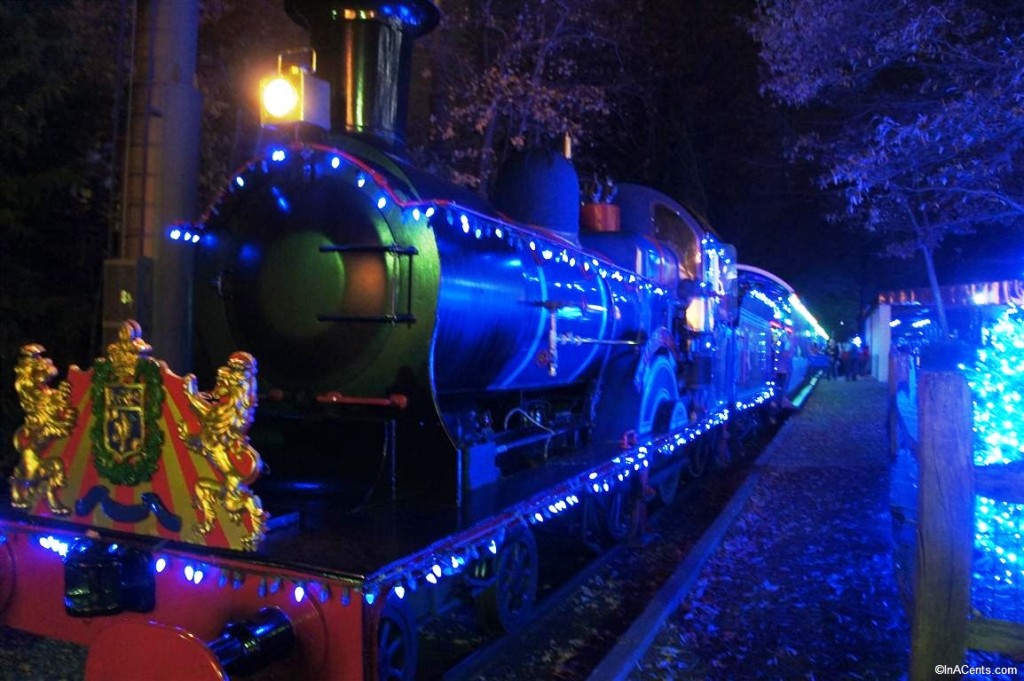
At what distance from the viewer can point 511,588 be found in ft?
15.5

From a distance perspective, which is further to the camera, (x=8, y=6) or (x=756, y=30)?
(x=756, y=30)

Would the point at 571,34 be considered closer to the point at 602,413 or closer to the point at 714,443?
the point at 714,443

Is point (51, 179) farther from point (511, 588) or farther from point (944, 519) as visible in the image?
point (944, 519)

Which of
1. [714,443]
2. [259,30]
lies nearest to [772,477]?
[714,443]

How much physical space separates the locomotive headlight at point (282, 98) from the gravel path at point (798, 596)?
11.4 ft

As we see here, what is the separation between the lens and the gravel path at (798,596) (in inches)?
175

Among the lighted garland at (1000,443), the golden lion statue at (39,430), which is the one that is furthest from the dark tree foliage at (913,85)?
the golden lion statue at (39,430)

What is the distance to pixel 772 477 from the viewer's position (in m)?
9.44

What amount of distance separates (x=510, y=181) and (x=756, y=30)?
7480 mm

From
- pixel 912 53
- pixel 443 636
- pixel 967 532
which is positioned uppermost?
pixel 912 53

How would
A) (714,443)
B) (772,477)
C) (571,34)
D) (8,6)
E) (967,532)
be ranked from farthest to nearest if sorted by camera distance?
1. (571,34)
2. (714,443)
3. (772,477)
4. (8,6)
5. (967,532)

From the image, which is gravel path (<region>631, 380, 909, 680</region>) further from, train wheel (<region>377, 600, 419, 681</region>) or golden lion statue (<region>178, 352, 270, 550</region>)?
golden lion statue (<region>178, 352, 270, 550</region>)

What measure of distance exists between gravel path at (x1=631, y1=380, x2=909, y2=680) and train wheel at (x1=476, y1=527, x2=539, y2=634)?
80cm

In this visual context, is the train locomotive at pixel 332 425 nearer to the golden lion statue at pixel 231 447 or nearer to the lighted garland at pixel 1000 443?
the golden lion statue at pixel 231 447
